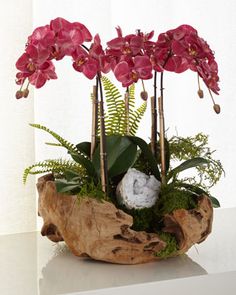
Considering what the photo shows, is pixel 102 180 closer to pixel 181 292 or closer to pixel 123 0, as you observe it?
pixel 181 292

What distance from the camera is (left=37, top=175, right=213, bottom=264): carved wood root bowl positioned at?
1.03 m

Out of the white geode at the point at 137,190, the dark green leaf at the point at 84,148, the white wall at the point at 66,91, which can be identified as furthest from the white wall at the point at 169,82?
the white geode at the point at 137,190

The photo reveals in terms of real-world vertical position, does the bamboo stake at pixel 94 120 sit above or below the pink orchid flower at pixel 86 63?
below

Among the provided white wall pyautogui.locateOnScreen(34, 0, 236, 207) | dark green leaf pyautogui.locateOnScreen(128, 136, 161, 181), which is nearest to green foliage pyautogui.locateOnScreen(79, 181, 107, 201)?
dark green leaf pyautogui.locateOnScreen(128, 136, 161, 181)

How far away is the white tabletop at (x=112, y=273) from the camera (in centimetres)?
96

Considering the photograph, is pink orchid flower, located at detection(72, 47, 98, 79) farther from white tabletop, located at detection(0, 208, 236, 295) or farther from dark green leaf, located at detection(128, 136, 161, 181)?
white tabletop, located at detection(0, 208, 236, 295)

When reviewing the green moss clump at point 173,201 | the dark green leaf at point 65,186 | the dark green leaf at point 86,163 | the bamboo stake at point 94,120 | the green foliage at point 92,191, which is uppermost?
the bamboo stake at point 94,120

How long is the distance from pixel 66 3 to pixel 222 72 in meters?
0.57

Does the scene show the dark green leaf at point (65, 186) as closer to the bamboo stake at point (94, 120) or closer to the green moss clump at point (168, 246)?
the bamboo stake at point (94, 120)

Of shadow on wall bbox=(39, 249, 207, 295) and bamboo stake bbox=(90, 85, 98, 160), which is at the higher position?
bamboo stake bbox=(90, 85, 98, 160)
